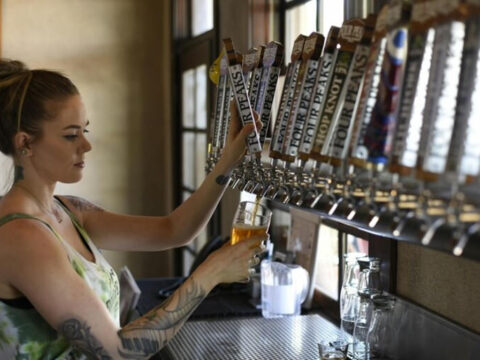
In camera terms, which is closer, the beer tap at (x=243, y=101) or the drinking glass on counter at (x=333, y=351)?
the beer tap at (x=243, y=101)

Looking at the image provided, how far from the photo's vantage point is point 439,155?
1.02 metres

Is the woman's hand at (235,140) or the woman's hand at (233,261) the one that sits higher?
the woman's hand at (235,140)

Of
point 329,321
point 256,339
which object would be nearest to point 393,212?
point 256,339

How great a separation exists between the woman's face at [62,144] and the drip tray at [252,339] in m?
0.66

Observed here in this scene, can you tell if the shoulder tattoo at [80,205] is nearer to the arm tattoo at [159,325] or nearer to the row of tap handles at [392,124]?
the arm tattoo at [159,325]

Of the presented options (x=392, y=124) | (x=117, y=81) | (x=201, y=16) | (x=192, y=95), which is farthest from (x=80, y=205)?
(x=117, y=81)

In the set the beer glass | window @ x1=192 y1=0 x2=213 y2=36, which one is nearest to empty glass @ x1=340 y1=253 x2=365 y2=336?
the beer glass

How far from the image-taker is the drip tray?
211 cm

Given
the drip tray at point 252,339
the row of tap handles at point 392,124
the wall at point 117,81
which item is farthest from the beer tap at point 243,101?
the wall at point 117,81

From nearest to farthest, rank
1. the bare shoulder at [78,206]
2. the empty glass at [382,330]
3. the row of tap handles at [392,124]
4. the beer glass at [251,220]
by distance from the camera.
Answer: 1. the row of tap handles at [392,124]
2. the beer glass at [251,220]
3. the empty glass at [382,330]
4. the bare shoulder at [78,206]

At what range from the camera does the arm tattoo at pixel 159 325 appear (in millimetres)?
1605

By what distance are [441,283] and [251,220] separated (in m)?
0.62

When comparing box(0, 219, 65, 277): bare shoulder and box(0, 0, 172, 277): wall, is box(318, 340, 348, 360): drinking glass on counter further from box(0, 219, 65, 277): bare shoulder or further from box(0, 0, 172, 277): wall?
box(0, 0, 172, 277): wall

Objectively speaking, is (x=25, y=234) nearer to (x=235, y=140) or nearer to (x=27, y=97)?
(x=27, y=97)
